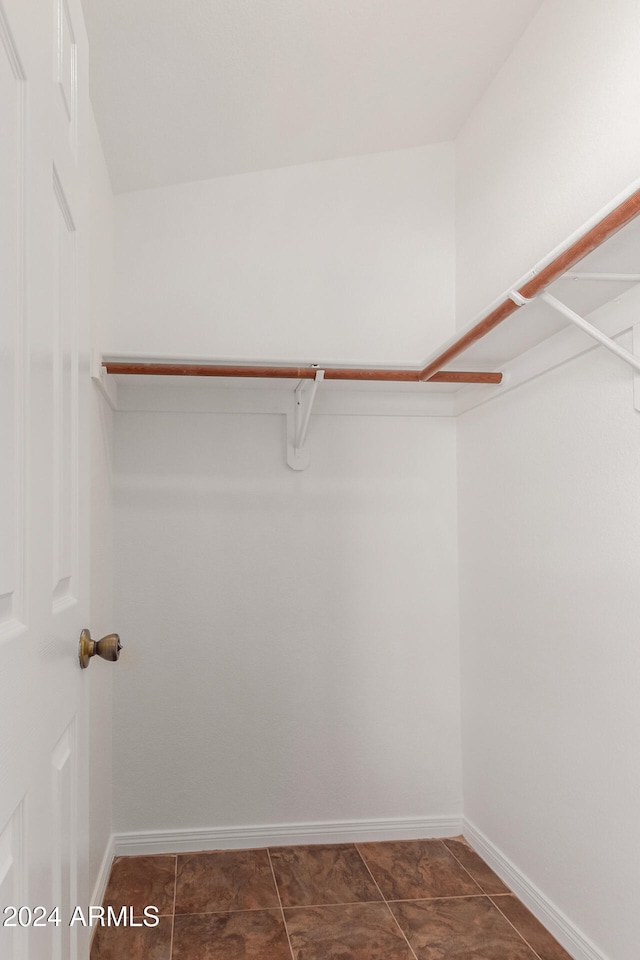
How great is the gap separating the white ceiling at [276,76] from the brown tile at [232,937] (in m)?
2.31

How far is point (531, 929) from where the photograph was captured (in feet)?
7.17

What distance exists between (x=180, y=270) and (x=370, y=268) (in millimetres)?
700

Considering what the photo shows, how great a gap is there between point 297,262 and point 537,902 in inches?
87.3

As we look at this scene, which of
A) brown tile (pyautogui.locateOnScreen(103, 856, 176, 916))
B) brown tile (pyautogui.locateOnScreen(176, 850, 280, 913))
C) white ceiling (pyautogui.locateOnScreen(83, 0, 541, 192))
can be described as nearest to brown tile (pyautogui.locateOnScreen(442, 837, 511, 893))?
brown tile (pyautogui.locateOnScreen(176, 850, 280, 913))

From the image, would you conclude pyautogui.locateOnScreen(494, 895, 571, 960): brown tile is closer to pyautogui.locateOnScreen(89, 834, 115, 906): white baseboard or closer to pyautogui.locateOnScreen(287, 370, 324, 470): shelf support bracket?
pyautogui.locateOnScreen(89, 834, 115, 906): white baseboard

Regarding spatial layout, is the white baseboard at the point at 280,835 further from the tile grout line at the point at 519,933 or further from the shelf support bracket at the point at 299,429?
the shelf support bracket at the point at 299,429

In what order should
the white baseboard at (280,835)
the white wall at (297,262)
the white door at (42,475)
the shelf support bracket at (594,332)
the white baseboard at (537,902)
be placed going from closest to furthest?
→ the white door at (42,475) → the shelf support bracket at (594,332) → the white baseboard at (537,902) → the white baseboard at (280,835) → the white wall at (297,262)

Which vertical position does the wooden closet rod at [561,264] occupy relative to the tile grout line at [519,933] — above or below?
above

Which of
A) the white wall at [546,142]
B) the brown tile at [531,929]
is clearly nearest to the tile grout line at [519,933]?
the brown tile at [531,929]

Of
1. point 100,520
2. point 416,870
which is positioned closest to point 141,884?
point 416,870

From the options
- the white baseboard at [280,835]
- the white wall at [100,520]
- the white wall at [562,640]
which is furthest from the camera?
the white baseboard at [280,835]

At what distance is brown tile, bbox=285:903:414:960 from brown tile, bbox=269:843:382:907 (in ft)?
0.19

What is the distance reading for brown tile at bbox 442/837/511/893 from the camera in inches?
96.7

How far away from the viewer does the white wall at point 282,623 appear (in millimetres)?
2812
